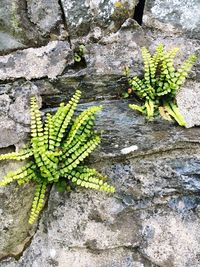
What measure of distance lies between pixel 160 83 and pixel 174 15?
599 mm

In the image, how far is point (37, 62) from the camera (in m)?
3.57

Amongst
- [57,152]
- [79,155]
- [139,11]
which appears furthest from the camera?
[139,11]

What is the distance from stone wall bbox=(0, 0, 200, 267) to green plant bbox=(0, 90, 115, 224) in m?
0.16

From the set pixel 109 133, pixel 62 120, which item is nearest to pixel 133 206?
pixel 109 133

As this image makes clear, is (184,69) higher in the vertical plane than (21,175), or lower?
higher

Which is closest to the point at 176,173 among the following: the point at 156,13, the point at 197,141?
the point at 197,141

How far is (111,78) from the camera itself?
141 inches

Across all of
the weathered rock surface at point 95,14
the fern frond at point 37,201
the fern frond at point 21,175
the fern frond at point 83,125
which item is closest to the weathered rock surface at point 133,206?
the fern frond at point 83,125

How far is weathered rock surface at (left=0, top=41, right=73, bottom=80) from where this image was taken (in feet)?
11.7

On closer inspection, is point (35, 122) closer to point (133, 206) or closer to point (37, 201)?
point (37, 201)

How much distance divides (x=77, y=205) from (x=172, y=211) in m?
0.79

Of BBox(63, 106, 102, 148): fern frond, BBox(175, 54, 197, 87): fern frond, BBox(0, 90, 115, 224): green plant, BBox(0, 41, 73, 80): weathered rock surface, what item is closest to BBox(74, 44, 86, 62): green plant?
BBox(0, 41, 73, 80): weathered rock surface

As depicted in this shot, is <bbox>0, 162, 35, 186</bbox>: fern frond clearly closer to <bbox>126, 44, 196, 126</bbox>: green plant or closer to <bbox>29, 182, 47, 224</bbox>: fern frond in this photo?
<bbox>29, 182, 47, 224</bbox>: fern frond

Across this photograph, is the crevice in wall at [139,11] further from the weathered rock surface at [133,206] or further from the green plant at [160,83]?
the weathered rock surface at [133,206]
